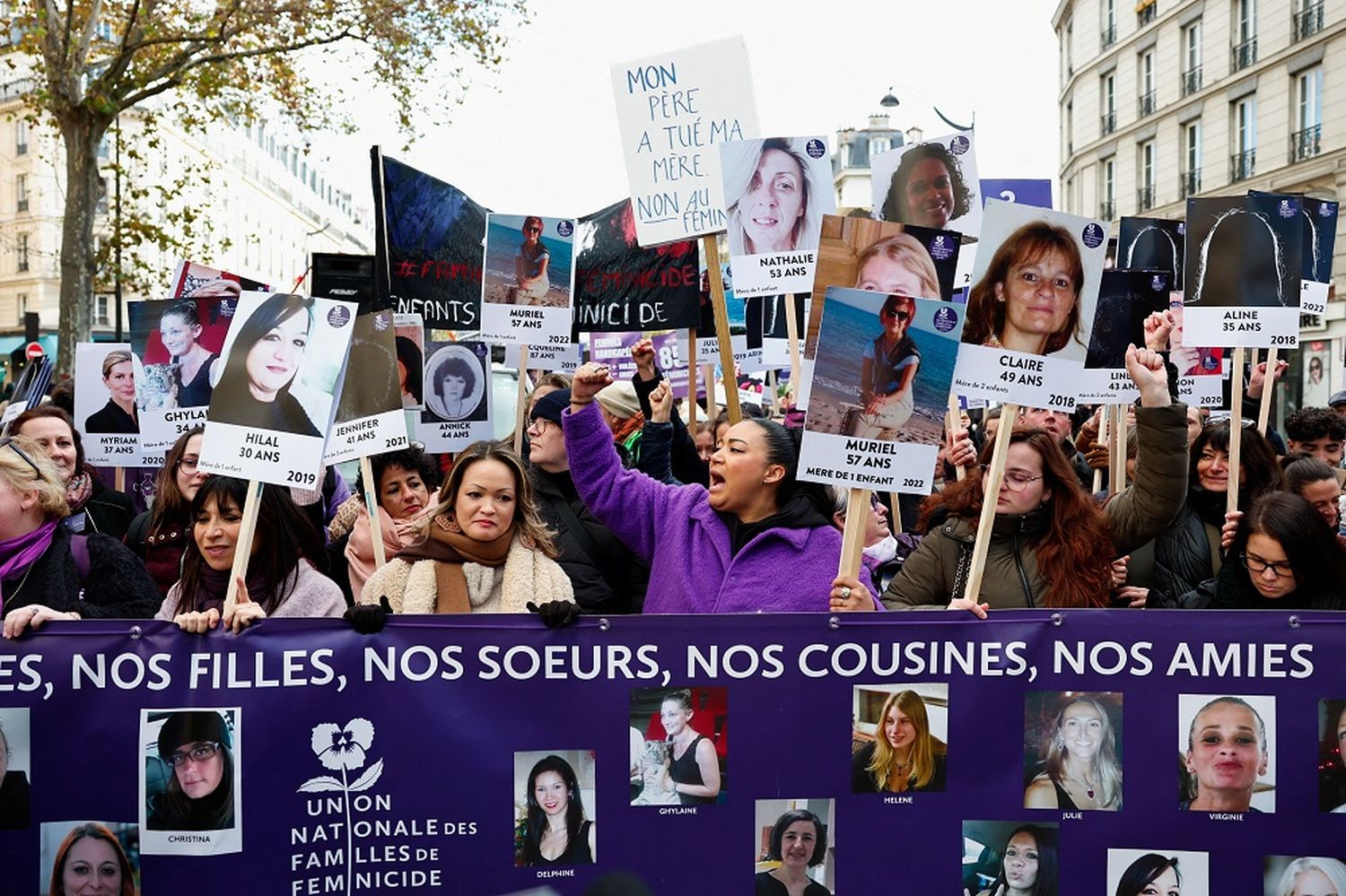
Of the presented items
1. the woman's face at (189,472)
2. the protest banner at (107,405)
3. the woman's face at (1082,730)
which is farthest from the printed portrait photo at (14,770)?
the protest banner at (107,405)

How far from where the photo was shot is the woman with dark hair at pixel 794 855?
3838 millimetres

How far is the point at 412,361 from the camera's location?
704cm

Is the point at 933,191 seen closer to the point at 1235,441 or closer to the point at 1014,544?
the point at 1235,441

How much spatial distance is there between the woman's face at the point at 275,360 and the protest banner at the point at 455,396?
10.3 ft

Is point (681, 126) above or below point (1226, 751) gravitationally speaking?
above

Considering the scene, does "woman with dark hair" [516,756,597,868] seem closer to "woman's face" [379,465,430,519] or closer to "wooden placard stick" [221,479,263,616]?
"wooden placard stick" [221,479,263,616]

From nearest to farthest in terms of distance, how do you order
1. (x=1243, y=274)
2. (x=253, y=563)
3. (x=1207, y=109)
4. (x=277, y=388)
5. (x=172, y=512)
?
(x=277, y=388) → (x=253, y=563) → (x=172, y=512) → (x=1243, y=274) → (x=1207, y=109)

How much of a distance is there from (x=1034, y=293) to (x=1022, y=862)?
174 cm

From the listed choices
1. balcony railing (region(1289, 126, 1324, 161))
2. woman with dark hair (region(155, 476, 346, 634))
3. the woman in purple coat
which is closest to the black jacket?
the woman in purple coat

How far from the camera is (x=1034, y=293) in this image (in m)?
4.62

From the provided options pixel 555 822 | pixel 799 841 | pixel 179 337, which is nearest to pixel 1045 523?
pixel 799 841

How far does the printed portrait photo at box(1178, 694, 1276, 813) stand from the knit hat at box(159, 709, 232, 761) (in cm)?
247

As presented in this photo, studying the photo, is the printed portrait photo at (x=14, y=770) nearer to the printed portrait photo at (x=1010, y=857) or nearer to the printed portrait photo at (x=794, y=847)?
the printed portrait photo at (x=794, y=847)

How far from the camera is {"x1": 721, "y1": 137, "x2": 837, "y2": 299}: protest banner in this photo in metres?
6.92
